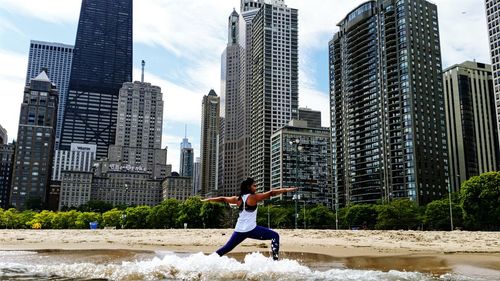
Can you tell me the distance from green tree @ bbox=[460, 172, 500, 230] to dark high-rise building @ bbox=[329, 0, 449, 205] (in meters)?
73.4

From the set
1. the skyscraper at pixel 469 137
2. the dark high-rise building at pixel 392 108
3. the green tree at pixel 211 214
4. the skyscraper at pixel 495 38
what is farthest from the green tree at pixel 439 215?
the skyscraper at pixel 469 137

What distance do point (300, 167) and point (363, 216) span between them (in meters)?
88.9

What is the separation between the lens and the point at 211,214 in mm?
97562

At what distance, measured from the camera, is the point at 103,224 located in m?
111

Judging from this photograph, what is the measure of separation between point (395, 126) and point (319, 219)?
182 feet

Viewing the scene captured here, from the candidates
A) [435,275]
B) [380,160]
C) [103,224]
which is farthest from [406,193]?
[435,275]

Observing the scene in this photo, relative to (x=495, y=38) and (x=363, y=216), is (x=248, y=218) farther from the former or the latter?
(x=495, y=38)

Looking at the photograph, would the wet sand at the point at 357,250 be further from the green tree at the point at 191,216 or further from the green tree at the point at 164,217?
the green tree at the point at 164,217

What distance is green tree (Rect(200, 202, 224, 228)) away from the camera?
9662 cm

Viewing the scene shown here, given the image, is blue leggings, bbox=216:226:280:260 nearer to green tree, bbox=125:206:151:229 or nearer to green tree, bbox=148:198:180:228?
green tree, bbox=148:198:180:228

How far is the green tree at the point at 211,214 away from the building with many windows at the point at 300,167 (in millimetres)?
90502

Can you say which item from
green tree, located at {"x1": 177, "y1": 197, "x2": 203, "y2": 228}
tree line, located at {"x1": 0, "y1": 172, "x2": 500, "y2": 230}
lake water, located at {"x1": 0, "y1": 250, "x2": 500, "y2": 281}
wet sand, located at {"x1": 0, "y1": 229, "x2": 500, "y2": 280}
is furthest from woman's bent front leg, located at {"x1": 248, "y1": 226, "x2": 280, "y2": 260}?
green tree, located at {"x1": 177, "y1": 197, "x2": 203, "y2": 228}

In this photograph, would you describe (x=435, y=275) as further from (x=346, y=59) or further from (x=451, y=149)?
(x=451, y=149)

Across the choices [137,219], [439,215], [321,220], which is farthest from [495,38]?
[137,219]
